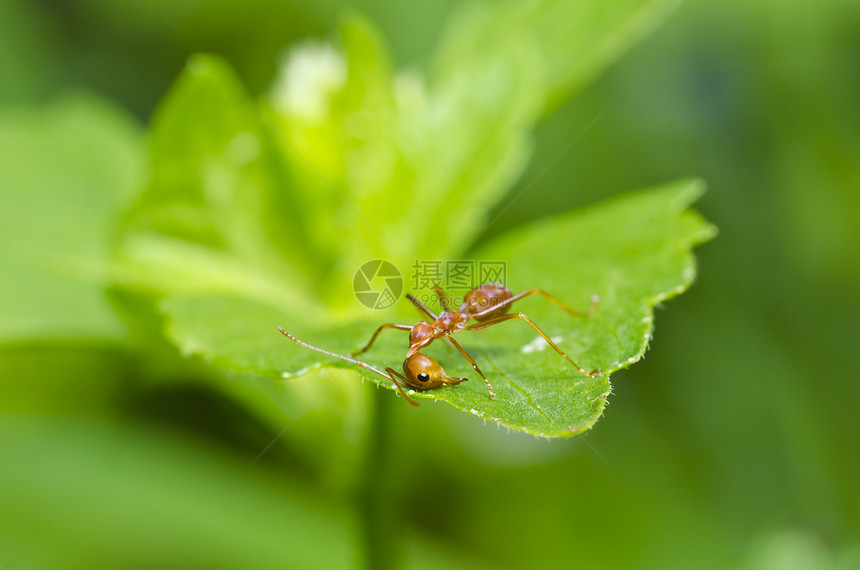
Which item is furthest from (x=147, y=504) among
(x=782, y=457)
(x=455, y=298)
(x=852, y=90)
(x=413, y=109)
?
(x=852, y=90)

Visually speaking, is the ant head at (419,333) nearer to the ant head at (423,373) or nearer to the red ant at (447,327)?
the red ant at (447,327)

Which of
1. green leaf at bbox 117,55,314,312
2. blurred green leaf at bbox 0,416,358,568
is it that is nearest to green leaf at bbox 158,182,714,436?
green leaf at bbox 117,55,314,312

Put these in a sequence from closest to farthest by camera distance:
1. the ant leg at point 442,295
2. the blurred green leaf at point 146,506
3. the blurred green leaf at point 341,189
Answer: the blurred green leaf at point 341,189 → the ant leg at point 442,295 → the blurred green leaf at point 146,506

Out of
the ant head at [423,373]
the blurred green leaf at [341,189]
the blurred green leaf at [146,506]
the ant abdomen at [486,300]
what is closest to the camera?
the ant head at [423,373]

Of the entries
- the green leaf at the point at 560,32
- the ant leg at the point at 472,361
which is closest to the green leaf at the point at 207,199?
the ant leg at the point at 472,361

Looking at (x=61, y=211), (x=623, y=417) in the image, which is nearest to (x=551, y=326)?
(x=623, y=417)

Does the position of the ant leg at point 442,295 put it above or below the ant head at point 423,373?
above
